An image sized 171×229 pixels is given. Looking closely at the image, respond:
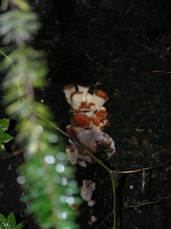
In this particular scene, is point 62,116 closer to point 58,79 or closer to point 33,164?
point 58,79

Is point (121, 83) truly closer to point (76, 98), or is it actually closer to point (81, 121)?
point (76, 98)

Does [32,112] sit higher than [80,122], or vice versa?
[32,112]

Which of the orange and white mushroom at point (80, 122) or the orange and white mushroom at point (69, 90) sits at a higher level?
the orange and white mushroom at point (69, 90)

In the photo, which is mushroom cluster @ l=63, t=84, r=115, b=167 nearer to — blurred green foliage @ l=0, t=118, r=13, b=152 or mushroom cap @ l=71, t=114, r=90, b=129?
mushroom cap @ l=71, t=114, r=90, b=129

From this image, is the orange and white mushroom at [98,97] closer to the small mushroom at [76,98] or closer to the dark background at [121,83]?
the small mushroom at [76,98]

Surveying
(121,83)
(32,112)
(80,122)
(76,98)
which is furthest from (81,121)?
(32,112)

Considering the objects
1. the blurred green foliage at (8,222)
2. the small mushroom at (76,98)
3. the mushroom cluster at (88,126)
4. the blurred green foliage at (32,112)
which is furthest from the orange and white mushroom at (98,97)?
the blurred green foliage at (32,112)

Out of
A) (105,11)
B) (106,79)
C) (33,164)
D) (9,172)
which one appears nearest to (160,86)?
(106,79)
